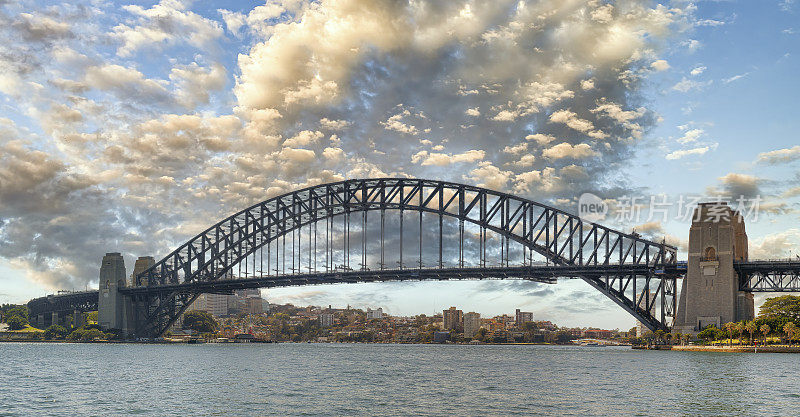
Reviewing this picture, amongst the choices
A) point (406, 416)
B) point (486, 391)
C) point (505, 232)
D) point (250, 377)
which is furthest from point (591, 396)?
point (505, 232)

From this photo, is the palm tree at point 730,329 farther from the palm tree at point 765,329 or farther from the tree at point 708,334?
the palm tree at point 765,329

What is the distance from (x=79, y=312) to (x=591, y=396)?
17567 centimetres

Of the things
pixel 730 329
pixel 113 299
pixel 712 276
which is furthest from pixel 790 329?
pixel 113 299

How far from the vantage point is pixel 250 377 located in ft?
216

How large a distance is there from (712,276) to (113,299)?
12325 centimetres

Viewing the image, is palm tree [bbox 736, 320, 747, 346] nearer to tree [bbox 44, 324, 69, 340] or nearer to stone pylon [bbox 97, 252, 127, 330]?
stone pylon [bbox 97, 252, 127, 330]

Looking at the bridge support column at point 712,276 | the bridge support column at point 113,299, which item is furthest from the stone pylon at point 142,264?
the bridge support column at point 712,276

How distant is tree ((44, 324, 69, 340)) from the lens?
194 meters

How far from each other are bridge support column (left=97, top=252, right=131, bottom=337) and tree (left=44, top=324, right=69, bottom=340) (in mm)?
26777

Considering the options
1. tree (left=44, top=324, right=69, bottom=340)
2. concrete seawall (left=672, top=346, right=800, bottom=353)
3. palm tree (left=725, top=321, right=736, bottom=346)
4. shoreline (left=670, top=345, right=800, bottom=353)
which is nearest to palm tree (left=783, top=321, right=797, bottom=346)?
shoreline (left=670, top=345, right=800, bottom=353)

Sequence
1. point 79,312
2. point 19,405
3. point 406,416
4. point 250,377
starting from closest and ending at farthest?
point 406,416
point 19,405
point 250,377
point 79,312

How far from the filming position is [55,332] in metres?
195

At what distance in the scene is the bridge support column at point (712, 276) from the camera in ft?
356

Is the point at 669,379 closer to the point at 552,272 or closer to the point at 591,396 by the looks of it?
the point at 591,396
